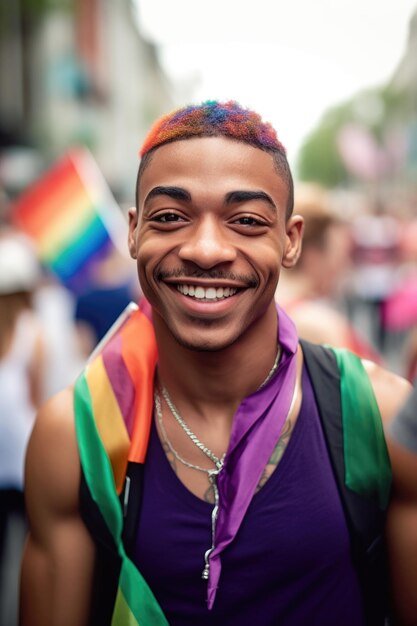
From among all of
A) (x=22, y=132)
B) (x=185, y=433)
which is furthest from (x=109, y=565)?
(x=22, y=132)

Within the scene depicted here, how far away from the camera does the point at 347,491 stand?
72.2 inches

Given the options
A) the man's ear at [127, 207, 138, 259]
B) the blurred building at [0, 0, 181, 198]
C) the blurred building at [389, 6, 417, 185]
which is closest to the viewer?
the man's ear at [127, 207, 138, 259]

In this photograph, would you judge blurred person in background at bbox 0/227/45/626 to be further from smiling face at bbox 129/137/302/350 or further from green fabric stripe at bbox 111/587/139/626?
smiling face at bbox 129/137/302/350

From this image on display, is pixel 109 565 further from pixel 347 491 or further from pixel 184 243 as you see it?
pixel 184 243

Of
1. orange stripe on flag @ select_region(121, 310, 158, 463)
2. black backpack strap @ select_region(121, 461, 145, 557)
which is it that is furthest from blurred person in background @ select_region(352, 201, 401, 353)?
black backpack strap @ select_region(121, 461, 145, 557)

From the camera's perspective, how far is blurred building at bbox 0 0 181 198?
888 inches

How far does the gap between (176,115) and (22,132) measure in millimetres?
22740

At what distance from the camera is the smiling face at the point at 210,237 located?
5.77 feet

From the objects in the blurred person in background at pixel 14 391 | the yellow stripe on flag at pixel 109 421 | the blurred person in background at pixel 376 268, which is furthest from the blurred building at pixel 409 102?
the yellow stripe on flag at pixel 109 421

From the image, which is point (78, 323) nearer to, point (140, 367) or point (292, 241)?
point (140, 367)

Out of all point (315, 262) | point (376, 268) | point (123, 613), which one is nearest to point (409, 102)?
point (376, 268)

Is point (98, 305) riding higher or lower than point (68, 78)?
lower

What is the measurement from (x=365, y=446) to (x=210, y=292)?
53 centimetres

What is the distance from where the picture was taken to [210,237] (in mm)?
1745
